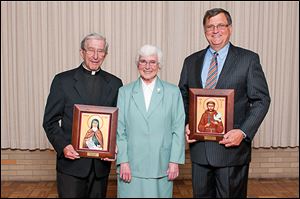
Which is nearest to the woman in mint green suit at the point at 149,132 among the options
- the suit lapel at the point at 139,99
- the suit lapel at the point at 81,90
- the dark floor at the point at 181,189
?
the suit lapel at the point at 139,99

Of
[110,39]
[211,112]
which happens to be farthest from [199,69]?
[110,39]

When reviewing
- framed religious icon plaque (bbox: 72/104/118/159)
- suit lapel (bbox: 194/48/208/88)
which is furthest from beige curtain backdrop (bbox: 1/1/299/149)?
framed religious icon plaque (bbox: 72/104/118/159)

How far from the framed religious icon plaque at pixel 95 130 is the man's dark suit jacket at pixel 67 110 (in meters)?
0.14

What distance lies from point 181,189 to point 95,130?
8.09 ft

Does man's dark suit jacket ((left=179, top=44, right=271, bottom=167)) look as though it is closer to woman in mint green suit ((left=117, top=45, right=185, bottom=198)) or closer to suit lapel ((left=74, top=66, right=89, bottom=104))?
woman in mint green suit ((left=117, top=45, right=185, bottom=198))

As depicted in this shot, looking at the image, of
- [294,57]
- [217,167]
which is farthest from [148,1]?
[217,167]

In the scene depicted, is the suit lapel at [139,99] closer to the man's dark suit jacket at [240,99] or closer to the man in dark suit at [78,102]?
the man in dark suit at [78,102]

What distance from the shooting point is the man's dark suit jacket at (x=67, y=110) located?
2529mm

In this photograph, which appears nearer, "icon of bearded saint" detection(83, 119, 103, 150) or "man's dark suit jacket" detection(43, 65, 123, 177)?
"icon of bearded saint" detection(83, 119, 103, 150)

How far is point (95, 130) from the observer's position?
241 cm

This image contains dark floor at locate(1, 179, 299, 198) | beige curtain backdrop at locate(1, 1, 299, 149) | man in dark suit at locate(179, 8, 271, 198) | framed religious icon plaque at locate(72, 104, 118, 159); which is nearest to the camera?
framed religious icon plaque at locate(72, 104, 118, 159)

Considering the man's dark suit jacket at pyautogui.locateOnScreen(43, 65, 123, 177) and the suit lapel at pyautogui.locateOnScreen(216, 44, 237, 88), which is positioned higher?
the suit lapel at pyautogui.locateOnScreen(216, 44, 237, 88)

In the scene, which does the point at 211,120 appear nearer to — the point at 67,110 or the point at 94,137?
the point at 94,137

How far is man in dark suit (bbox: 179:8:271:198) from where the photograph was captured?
2520 mm
